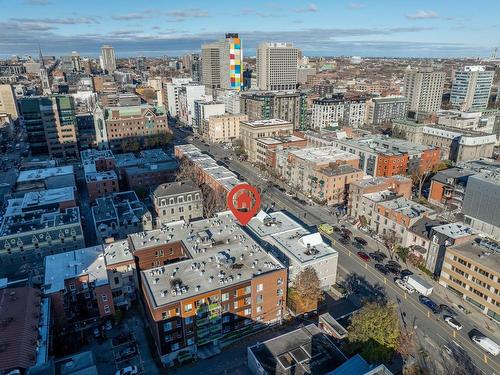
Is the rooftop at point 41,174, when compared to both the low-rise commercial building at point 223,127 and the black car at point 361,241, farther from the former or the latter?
the black car at point 361,241

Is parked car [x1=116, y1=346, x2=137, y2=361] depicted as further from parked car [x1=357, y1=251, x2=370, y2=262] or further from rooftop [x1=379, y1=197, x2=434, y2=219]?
rooftop [x1=379, y1=197, x2=434, y2=219]

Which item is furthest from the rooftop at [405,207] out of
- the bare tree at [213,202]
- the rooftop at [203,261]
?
the bare tree at [213,202]

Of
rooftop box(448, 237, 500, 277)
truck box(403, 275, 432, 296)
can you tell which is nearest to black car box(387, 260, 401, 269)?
truck box(403, 275, 432, 296)

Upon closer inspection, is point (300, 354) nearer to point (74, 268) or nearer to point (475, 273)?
point (475, 273)

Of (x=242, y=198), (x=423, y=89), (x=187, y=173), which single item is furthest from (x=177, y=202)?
(x=423, y=89)

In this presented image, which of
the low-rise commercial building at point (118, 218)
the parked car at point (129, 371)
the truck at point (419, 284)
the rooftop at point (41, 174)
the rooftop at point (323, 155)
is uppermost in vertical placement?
the rooftop at point (323, 155)

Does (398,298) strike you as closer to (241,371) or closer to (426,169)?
(241,371)

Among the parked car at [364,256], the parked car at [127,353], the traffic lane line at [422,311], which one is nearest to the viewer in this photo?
the traffic lane line at [422,311]
